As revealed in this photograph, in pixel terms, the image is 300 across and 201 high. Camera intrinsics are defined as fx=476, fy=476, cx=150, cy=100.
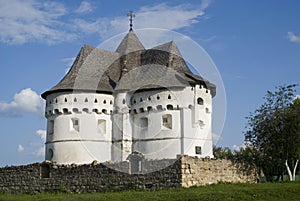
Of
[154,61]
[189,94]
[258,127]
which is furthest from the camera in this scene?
[154,61]

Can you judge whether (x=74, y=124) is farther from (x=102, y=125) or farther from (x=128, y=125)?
(x=128, y=125)

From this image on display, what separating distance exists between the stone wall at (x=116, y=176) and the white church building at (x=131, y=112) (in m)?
7.92

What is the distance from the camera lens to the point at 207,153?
33.3 m

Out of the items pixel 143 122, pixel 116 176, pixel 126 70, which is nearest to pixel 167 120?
pixel 143 122

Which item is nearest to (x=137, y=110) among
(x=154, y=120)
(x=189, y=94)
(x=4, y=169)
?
(x=154, y=120)

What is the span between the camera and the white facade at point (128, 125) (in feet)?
107

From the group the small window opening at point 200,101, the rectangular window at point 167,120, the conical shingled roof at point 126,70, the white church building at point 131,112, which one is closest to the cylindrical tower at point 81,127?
the white church building at point 131,112

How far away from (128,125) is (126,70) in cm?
485

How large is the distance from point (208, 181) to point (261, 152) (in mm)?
5636

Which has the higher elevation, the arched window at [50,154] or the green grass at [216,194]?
the arched window at [50,154]

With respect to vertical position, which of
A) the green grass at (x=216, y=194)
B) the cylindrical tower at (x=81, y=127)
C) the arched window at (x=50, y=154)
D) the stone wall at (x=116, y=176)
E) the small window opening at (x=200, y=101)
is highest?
the small window opening at (x=200, y=101)

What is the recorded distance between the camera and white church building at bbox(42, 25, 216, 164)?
1291 inches

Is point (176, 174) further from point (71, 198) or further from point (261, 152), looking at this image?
point (261, 152)

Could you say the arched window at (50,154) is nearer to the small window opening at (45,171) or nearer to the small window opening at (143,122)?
the small window opening at (143,122)
